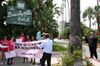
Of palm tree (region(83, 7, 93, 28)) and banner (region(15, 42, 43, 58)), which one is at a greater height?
palm tree (region(83, 7, 93, 28))

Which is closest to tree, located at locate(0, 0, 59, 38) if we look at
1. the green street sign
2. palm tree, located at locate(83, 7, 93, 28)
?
the green street sign

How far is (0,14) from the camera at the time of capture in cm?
2983

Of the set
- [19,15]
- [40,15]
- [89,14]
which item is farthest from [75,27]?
[89,14]

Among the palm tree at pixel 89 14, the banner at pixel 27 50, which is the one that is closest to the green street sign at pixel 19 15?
the banner at pixel 27 50

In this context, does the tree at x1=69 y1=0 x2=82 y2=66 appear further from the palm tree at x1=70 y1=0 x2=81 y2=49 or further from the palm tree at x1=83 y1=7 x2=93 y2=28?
the palm tree at x1=83 y1=7 x2=93 y2=28

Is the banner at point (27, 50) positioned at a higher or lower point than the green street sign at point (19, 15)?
lower

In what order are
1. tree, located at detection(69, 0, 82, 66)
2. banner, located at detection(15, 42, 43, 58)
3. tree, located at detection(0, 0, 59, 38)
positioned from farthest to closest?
tree, located at detection(0, 0, 59, 38), banner, located at detection(15, 42, 43, 58), tree, located at detection(69, 0, 82, 66)

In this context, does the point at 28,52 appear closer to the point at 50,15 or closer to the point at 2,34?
the point at 2,34

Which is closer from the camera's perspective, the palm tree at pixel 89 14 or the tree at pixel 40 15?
the tree at pixel 40 15

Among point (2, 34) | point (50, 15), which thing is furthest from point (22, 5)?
point (50, 15)

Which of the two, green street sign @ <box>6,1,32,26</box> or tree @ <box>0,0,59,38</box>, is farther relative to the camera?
tree @ <box>0,0,59,38</box>

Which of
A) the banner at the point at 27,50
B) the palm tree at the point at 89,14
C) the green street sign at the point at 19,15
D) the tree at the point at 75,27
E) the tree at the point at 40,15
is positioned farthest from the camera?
the palm tree at the point at 89,14

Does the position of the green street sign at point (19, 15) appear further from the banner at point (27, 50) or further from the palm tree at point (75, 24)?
the palm tree at point (75, 24)

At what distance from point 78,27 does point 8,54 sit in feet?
22.9
